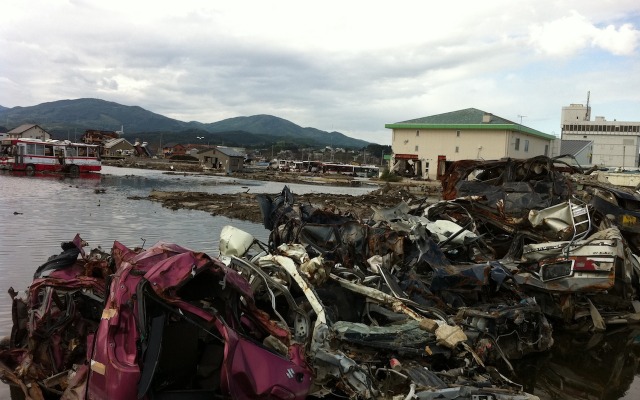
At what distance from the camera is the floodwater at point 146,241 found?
6.09 m

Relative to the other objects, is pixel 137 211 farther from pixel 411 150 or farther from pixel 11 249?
pixel 411 150

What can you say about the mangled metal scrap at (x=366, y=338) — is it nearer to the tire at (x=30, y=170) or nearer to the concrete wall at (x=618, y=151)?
the tire at (x=30, y=170)

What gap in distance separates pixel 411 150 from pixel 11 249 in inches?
2175

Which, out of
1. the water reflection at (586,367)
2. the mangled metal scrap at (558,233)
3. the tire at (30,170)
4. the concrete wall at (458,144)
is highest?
the concrete wall at (458,144)

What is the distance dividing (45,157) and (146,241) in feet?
111

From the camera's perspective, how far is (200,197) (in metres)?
28.2

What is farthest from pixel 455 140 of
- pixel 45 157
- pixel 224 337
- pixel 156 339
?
pixel 156 339

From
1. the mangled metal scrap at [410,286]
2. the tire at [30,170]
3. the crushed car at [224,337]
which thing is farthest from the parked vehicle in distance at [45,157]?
the crushed car at [224,337]

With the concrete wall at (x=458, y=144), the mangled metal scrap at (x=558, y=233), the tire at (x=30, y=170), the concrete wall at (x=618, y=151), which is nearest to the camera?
the mangled metal scrap at (x=558, y=233)

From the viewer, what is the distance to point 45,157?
136ft

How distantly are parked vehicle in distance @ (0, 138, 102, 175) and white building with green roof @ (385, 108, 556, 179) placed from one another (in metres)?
36.7

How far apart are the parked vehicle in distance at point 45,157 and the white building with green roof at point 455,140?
36706 millimetres

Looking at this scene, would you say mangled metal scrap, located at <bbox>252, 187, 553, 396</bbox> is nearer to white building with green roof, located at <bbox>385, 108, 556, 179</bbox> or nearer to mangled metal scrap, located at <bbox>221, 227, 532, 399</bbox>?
mangled metal scrap, located at <bbox>221, 227, 532, 399</bbox>

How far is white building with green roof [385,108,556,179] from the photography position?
186 ft
